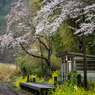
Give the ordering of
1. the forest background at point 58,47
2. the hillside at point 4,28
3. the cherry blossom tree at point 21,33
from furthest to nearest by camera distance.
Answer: the hillside at point 4,28, the cherry blossom tree at point 21,33, the forest background at point 58,47

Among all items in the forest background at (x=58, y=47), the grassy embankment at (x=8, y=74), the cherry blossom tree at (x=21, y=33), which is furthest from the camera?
the grassy embankment at (x=8, y=74)

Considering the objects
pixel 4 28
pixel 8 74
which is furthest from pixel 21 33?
pixel 4 28

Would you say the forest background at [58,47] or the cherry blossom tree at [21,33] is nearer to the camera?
the forest background at [58,47]

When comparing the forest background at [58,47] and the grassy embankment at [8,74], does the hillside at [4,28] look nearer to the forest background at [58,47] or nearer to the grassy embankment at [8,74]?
the grassy embankment at [8,74]

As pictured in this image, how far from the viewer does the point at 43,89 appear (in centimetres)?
1119

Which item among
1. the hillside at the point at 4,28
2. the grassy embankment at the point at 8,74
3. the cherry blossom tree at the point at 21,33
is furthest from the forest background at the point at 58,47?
the hillside at the point at 4,28

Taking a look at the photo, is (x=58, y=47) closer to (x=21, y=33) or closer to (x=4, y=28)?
(x=21, y=33)

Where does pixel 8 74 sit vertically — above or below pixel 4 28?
below

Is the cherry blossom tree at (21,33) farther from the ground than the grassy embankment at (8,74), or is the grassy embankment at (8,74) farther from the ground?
the cherry blossom tree at (21,33)

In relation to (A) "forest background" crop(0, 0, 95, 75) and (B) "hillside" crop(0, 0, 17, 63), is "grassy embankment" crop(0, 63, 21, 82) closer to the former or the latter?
(A) "forest background" crop(0, 0, 95, 75)

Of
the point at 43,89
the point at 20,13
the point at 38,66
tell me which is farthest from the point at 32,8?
the point at 43,89

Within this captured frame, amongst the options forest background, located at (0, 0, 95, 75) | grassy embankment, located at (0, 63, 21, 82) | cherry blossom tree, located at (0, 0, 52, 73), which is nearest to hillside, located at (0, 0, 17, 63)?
grassy embankment, located at (0, 63, 21, 82)

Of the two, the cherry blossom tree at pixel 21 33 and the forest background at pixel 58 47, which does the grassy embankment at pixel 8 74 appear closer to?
the forest background at pixel 58 47

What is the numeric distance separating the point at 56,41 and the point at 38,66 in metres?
5.75
